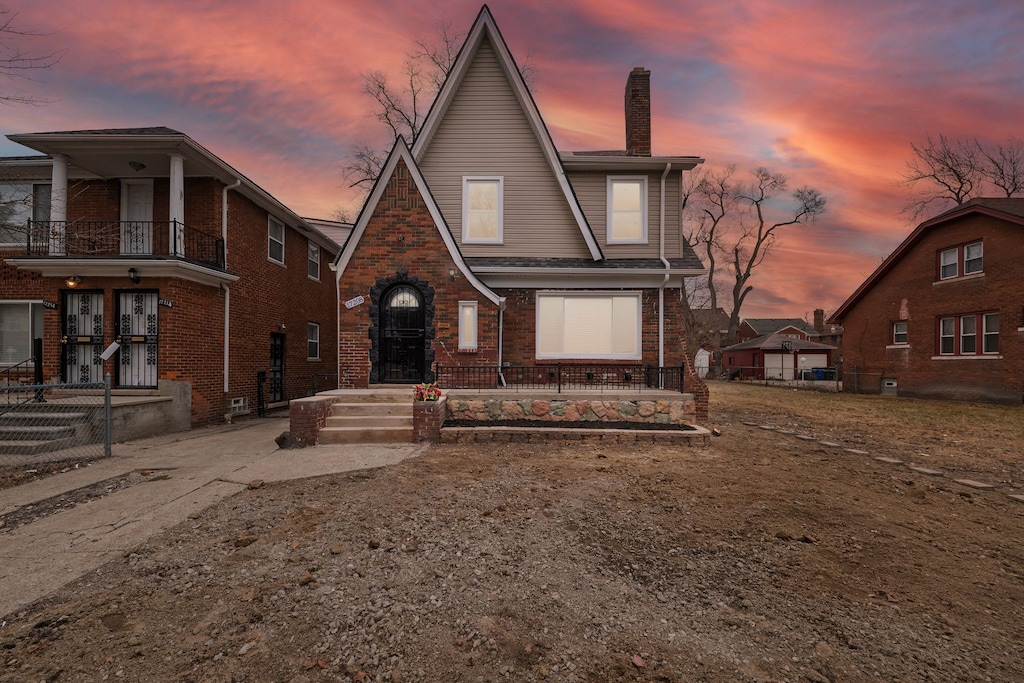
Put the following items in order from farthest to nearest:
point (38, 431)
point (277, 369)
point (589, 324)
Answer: point (277, 369), point (589, 324), point (38, 431)

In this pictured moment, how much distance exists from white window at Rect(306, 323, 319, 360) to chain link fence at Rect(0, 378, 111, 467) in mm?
7310

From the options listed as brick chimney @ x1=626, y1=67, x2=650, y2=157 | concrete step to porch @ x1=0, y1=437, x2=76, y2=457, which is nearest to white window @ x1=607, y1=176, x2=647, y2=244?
brick chimney @ x1=626, y1=67, x2=650, y2=157

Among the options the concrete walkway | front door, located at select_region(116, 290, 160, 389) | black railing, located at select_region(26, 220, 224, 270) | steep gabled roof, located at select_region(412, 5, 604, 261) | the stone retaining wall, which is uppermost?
steep gabled roof, located at select_region(412, 5, 604, 261)

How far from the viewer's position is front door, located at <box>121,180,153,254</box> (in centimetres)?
1205

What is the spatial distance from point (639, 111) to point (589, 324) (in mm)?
7401

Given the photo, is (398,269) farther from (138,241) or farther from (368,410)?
(138,241)

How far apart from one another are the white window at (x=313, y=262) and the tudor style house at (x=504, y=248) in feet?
25.0

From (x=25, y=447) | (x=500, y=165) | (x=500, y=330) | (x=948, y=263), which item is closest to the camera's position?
(x=25, y=447)

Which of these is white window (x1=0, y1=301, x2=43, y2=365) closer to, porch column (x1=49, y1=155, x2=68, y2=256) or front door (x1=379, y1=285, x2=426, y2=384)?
porch column (x1=49, y1=155, x2=68, y2=256)

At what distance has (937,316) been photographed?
19.1 meters

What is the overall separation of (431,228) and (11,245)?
42.5 ft

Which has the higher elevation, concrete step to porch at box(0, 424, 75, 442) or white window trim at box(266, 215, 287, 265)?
white window trim at box(266, 215, 287, 265)

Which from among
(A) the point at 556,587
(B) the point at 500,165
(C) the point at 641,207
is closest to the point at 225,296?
(B) the point at 500,165

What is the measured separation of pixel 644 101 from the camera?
1371cm
